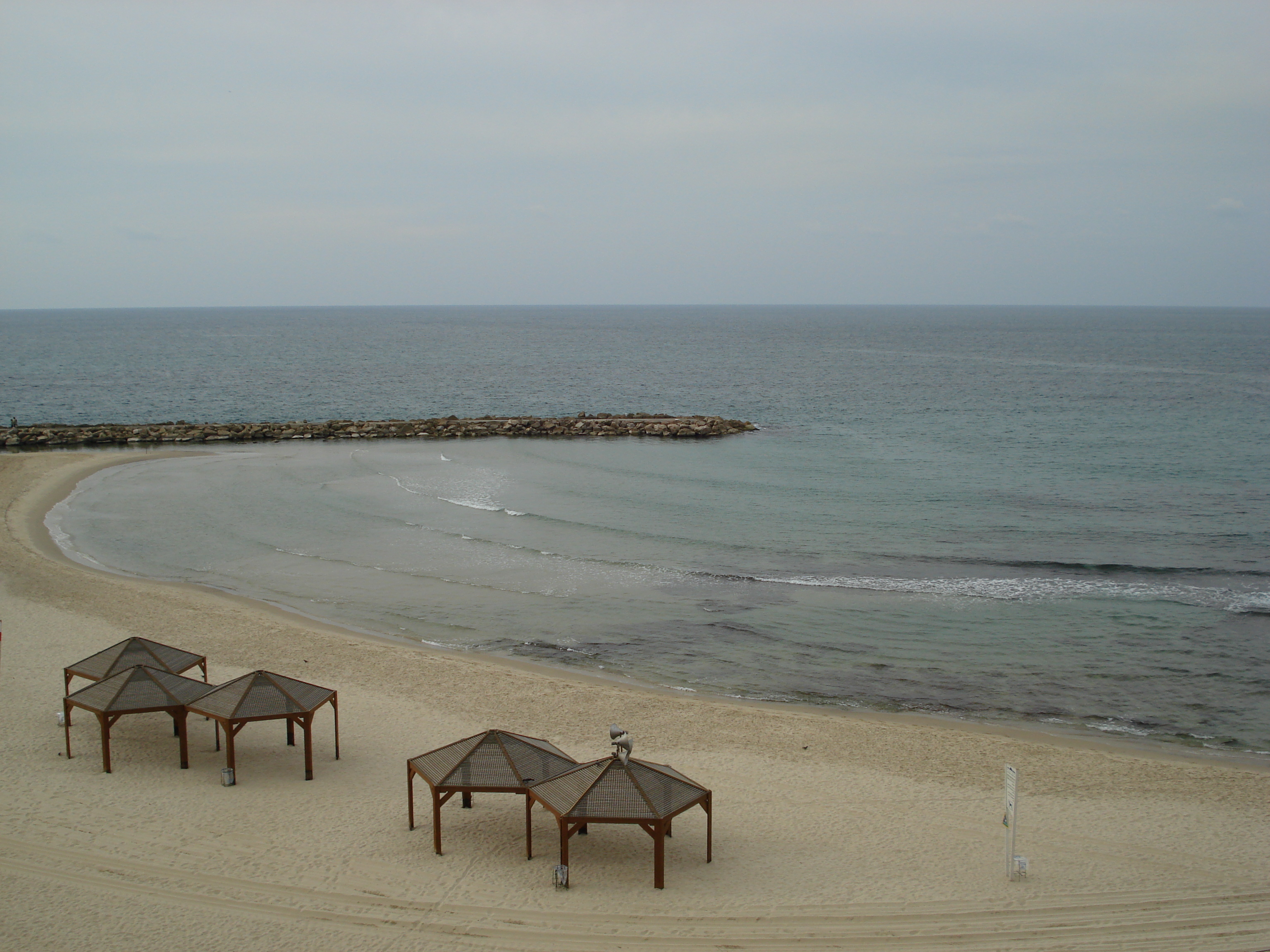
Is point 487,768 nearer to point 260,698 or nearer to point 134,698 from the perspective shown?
point 260,698

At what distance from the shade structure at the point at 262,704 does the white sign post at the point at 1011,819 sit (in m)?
11.3

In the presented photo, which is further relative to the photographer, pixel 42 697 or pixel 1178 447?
pixel 1178 447

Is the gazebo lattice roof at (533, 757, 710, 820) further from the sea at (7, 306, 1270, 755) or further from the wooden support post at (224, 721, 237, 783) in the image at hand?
the sea at (7, 306, 1270, 755)

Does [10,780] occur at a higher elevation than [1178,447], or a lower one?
lower

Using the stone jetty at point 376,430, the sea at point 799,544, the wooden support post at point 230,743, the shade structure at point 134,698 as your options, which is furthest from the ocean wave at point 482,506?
the wooden support post at point 230,743

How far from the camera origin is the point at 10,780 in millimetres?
16312

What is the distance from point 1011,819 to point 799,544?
20594mm

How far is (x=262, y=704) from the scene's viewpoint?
16531mm

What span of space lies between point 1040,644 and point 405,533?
22922 millimetres

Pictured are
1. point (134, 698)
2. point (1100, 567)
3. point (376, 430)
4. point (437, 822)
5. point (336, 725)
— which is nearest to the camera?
point (437, 822)

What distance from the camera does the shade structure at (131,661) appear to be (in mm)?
18391

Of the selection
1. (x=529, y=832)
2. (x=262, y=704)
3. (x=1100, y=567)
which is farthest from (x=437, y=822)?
(x=1100, y=567)

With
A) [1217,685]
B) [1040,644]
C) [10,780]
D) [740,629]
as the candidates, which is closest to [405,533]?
[740,629]

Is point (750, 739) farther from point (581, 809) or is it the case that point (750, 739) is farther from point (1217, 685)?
point (1217, 685)
